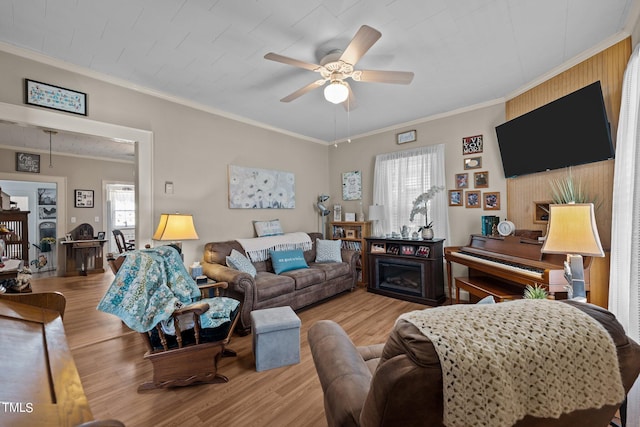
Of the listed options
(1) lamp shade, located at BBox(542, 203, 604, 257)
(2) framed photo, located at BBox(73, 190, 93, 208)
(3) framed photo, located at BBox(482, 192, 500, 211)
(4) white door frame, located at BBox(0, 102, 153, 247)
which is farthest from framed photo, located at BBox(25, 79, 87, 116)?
(3) framed photo, located at BBox(482, 192, 500, 211)

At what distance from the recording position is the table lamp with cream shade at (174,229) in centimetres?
270

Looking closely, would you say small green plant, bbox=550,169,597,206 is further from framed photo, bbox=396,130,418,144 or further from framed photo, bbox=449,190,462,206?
framed photo, bbox=396,130,418,144

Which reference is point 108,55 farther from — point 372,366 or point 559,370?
point 559,370

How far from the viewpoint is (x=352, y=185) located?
4.97 m

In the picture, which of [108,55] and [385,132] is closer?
[108,55]

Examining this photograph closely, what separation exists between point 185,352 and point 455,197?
364 centimetres

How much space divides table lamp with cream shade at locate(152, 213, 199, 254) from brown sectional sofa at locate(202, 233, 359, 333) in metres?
0.56

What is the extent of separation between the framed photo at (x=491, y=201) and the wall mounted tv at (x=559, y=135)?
1.07 ft

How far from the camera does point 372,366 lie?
4.65 ft

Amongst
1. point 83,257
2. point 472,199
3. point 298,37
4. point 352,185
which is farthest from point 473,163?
point 83,257

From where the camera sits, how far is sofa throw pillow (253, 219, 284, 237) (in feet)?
13.4

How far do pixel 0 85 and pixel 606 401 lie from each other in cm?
408

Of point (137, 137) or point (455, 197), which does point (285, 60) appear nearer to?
point (137, 137)

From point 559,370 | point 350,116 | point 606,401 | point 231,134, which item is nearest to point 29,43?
point 231,134
